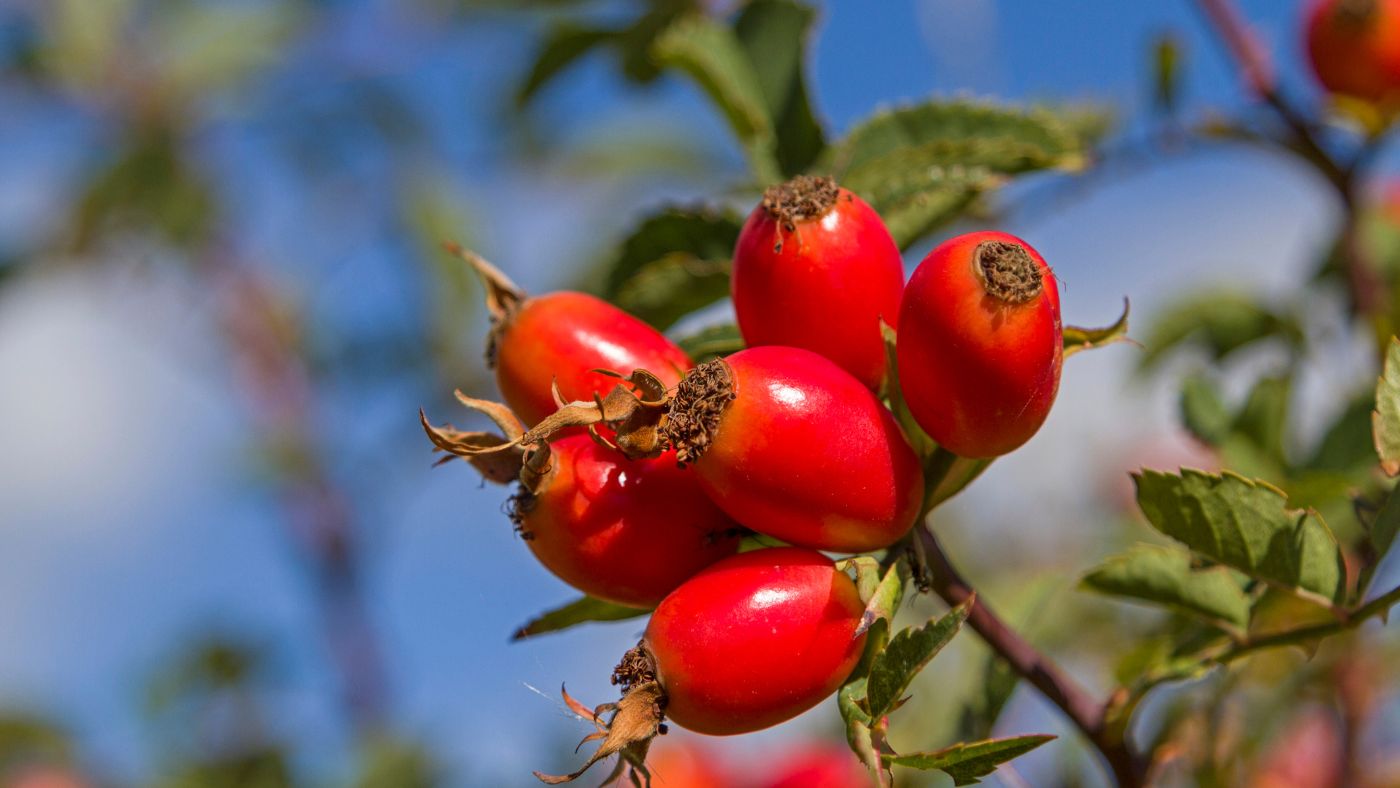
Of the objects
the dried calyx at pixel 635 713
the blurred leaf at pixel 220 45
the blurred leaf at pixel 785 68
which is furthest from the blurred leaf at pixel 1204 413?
the blurred leaf at pixel 220 45

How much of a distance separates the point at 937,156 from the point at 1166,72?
0.77m

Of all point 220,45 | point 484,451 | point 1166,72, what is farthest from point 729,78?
point 220,45

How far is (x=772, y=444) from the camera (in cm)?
104

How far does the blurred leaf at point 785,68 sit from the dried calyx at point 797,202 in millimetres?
387

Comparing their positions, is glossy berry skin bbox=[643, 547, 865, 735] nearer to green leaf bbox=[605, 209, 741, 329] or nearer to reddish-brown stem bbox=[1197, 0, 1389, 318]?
green leaf bbox=[605, 209, 741, 329]

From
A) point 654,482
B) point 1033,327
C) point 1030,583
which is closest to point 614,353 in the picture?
point 654,482

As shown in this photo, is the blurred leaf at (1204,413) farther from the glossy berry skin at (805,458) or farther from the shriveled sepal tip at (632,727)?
the shriveled sepal tip at (632,727)

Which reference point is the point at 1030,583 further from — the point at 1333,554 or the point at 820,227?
the point at 820,227

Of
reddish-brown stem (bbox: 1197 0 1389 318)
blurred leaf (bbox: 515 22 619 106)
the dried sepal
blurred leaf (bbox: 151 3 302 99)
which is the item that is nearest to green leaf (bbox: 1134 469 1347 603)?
the dried sepal

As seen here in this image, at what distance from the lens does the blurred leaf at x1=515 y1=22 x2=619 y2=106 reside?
1975mm

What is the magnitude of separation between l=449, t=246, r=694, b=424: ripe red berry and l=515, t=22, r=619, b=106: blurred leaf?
2.68 ft

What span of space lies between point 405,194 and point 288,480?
1.21 metres

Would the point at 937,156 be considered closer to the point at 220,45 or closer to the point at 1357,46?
the point at 1357,46

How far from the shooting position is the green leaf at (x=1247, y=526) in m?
1.15
